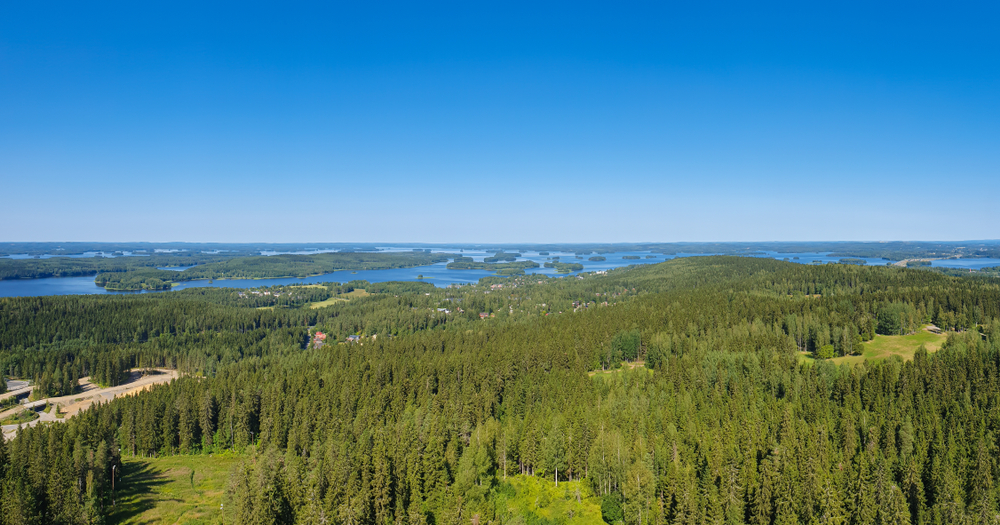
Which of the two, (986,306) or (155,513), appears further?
(986,306)

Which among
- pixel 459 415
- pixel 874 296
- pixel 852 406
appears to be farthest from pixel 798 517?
pixel 874 296

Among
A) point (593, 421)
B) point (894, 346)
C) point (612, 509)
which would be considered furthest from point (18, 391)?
point (894, 346)

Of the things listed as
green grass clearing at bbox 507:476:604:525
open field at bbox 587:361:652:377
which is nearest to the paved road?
green grass clearing at bbox 507:476:604:525

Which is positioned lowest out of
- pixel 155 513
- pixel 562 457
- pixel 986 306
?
pixel 155 513

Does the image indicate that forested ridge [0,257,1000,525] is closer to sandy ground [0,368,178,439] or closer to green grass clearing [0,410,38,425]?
sandy ground [0,368,178,439]

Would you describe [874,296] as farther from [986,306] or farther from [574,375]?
[574,375]

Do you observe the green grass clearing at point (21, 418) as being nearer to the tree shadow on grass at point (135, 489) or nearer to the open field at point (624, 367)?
the tree shadow on grass at point (135, 489)
